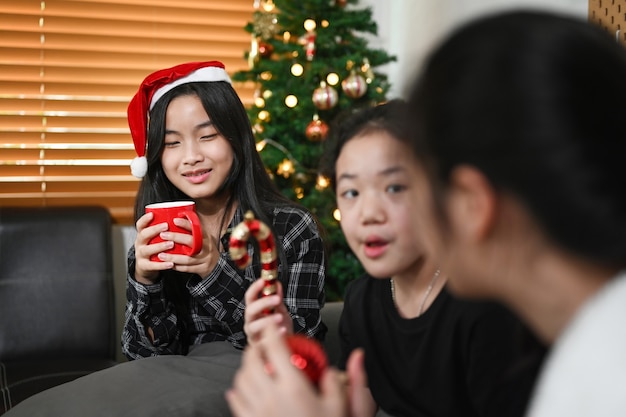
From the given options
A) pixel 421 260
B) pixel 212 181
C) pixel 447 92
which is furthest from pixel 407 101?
pixel 212 181

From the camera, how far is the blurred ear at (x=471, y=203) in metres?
0.74

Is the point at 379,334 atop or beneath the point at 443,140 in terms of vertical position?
beneath

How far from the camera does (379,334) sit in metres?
1.46

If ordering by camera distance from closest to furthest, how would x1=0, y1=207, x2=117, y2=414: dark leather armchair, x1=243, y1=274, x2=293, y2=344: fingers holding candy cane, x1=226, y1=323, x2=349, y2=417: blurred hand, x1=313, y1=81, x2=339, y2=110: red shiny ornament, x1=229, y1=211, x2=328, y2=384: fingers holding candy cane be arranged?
x1=226, y1=323, x2=349, y2=417: blurred hand
x1=229, y1=211, x2=328, y2=384: fingers holding candy cane
x1=243, y1=274, x2=293, y2=344: fingers holding candy cane
x1=0, y1=207, x2=117, y2=414: dark leather armchair
x1=313, y1=81, x2=339, y2=110: red shiny ornament

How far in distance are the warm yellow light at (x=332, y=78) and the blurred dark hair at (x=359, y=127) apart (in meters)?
1.61

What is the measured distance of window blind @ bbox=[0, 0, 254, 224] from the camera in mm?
3139

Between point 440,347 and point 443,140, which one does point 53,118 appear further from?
point 443,140

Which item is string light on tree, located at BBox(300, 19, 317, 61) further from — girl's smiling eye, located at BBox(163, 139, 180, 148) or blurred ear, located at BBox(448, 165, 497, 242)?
blurred ear, located at BBox(448, 165, 497, 242)

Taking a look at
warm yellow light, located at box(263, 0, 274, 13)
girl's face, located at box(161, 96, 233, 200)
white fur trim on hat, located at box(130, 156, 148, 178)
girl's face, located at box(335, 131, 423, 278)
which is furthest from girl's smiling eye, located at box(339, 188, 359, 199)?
warm yellow light, located at box(263, 0, 274, 13)

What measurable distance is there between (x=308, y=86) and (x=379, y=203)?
192 cm

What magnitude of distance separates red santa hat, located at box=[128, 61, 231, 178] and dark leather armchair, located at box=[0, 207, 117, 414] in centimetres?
96

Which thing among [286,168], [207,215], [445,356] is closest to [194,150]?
[207,215]

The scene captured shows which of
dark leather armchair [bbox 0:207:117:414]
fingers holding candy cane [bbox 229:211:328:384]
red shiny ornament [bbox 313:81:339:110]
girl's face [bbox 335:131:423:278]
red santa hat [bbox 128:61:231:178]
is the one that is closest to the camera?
fingers holding candy cane [bbox 229:211:328:384]

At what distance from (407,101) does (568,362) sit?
328 mm
